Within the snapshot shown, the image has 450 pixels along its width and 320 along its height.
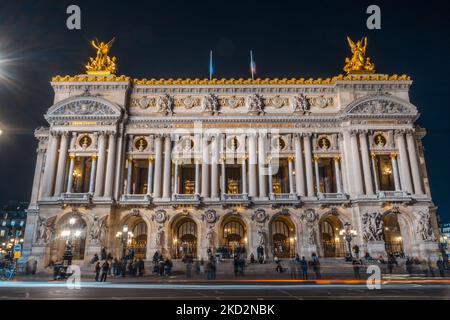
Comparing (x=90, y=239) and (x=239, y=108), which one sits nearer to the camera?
(x=90, y=239)

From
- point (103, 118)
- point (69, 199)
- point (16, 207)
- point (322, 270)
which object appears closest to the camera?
point (322, 270)

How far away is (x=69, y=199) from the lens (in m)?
41.4

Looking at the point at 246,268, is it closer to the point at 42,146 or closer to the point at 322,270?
the point at 322,270

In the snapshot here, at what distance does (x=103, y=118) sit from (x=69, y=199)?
1095cm

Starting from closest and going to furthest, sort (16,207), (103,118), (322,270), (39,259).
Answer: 1. (322,270)
2. (39,259)
3. (103,118)
4. (16,207)

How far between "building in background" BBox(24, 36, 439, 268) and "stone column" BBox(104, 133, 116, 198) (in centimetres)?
13

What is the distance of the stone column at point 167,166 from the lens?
143 feet

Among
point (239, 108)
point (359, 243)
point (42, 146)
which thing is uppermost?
point (239, 108)

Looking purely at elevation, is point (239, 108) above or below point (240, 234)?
above

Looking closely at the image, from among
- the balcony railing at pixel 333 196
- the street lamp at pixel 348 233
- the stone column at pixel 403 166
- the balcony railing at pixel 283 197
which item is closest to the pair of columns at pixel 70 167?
the balcony railing at pixel 283 197

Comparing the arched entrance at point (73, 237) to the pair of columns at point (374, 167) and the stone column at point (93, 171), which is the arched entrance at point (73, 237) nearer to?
the stone column at point (93, 171)

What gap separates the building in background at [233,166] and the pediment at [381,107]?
0.48ft

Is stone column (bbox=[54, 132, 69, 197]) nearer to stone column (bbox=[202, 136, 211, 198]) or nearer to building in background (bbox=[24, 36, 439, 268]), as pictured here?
building in background (bbox=[24, 36, 439, 268])

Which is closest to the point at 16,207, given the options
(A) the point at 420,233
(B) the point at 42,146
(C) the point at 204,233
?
(B) the point at 42,146
